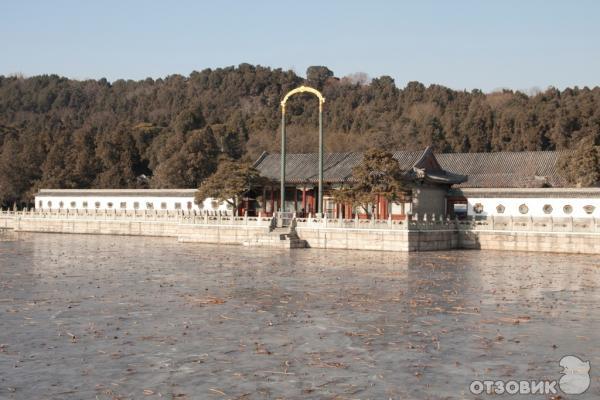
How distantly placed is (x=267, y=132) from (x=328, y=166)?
143 ft

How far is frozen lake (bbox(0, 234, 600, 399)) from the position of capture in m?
12.6

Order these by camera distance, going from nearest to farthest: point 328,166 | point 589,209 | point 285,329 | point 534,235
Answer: point 285,329 → point 534,235 → point 589,209 → point 328,166

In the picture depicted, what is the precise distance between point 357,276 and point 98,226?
33276 millimetres

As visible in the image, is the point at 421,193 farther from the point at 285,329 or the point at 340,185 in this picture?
the point at 285,329

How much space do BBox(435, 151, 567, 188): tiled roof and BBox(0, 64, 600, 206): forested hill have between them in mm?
3916

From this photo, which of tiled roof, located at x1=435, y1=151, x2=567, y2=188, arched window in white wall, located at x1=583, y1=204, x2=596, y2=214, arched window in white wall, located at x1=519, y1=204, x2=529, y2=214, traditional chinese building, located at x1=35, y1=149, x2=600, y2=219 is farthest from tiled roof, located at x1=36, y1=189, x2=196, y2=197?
Result: arched window in white wall, located at x1=583, y1=204, x2=596, y2=214

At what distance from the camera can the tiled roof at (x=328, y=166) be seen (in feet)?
165

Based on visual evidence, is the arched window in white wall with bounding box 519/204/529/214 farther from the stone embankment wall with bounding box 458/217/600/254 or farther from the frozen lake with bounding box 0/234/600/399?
the frozen lake with bounding box 0/234/600/399

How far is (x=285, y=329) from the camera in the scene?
1700 cm

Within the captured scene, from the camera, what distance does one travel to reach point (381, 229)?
40.8 metres

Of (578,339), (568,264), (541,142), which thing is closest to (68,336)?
(578,339)

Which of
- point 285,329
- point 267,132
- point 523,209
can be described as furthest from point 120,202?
point 285,329

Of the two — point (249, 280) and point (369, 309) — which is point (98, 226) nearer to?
point (249, 280)

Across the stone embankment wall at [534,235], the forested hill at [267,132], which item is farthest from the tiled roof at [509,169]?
the stone embankment wall at [534,235]
